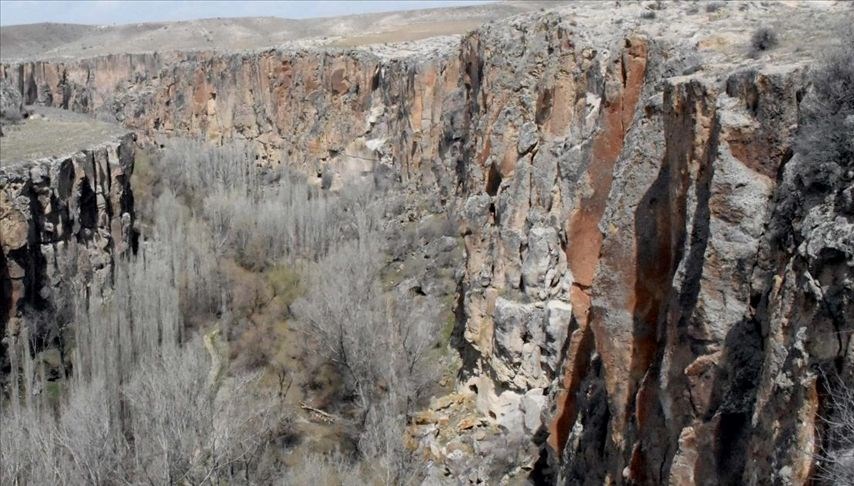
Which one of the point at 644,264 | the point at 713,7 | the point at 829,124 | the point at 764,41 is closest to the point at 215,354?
the point at 713,7

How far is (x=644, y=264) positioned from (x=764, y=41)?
2.83m

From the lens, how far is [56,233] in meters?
23.2

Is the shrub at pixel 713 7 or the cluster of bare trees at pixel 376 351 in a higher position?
the shrub at pixel 713 7

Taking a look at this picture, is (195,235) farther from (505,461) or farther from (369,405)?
(505,461)

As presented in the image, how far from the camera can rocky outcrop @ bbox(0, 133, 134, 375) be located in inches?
825

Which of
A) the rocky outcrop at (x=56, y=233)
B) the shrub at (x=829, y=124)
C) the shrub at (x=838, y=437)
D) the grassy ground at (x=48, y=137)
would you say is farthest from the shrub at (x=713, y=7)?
the grassy ground at (x=48, y=137)

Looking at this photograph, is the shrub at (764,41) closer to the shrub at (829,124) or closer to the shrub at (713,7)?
the shrub at (829,124)

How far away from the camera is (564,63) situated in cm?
1688

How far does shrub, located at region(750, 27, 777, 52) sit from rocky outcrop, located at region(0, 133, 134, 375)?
19.1m

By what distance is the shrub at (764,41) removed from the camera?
27.4ft

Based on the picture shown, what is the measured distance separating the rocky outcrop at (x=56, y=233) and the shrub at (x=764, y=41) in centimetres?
1914

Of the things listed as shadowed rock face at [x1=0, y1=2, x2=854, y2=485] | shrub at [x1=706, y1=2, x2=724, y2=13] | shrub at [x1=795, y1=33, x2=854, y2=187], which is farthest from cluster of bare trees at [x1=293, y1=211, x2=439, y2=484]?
shrub at [x1=795, y1=33, x2=854, y2=187]

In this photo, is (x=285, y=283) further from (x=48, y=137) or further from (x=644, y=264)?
(x=644, y=264)

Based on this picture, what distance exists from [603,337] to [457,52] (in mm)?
25877
